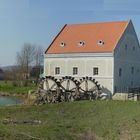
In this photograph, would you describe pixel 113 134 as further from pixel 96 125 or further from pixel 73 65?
pixel 73 65

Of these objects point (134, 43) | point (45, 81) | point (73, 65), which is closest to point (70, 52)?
point (73, 65)

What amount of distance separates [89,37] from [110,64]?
456cm

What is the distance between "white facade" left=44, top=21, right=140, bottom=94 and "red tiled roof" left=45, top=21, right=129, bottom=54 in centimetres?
44

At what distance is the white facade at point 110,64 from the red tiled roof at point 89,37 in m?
0.44

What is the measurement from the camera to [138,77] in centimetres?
4156

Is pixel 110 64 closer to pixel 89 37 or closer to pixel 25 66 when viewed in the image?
pixel 89 37

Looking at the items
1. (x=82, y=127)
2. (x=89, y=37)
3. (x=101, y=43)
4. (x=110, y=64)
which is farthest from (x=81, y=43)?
(x=82, y=127)

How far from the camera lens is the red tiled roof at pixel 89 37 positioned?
36559mm

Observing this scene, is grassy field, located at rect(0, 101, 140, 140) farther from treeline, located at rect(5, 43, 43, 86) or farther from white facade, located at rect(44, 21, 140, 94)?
treeline, located at rect(5, 43, 43, 86)

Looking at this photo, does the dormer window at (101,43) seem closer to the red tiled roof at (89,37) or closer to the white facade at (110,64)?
the red tiled roof at (89,37)

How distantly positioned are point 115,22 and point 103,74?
617 centimetres

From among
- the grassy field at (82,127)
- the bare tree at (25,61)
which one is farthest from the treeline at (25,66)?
the grassy field at (82,127)

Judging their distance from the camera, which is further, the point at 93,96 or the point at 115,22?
the point at 115,22

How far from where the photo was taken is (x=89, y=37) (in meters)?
38.5
